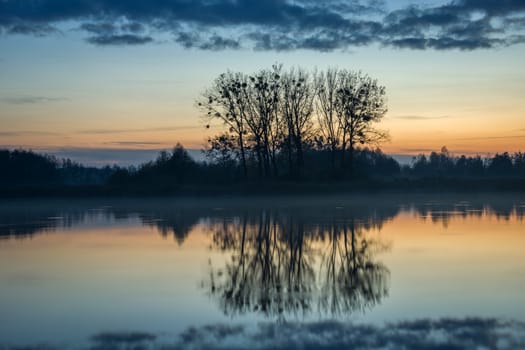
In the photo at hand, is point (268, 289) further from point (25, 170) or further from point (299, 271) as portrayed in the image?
point (25, 170)

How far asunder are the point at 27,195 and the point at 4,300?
135 feet

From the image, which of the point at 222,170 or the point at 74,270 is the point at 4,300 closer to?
the point at 74,270

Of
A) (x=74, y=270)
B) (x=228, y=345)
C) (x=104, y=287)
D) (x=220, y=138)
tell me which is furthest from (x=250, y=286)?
(x=220, y=138)

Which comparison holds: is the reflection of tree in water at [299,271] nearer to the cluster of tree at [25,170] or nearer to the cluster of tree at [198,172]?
the cluster of tree at [198,172]

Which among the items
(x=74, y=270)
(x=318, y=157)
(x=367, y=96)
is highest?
(x=367, y=96)

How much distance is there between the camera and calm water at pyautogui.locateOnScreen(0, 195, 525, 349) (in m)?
6.85

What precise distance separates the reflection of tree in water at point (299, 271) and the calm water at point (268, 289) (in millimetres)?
27

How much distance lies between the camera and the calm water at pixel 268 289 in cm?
685

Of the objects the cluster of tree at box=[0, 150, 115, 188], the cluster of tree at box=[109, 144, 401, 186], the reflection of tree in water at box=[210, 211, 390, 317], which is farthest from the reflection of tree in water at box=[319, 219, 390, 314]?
the cluster of tree at box=[0, 150, 115, 188]

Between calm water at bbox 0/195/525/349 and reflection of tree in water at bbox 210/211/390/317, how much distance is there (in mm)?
27

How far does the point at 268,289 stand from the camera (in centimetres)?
966

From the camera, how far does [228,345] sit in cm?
647

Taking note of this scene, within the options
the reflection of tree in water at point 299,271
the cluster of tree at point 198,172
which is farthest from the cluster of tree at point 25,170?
the reflection of tree in water at point 299,271

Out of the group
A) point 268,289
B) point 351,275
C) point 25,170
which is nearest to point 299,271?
point 351,275
